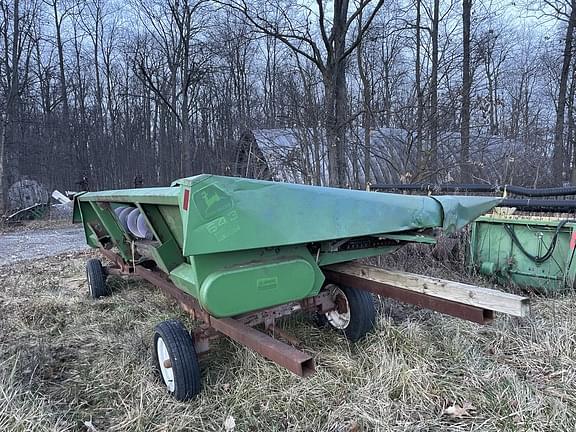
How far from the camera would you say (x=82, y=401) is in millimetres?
2574

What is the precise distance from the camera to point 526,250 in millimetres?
4387

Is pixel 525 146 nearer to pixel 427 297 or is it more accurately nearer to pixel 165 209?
pixel 427 297

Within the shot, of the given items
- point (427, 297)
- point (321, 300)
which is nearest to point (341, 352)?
point (321, 300)

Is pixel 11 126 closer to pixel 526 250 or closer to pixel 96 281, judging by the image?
pixel 96 281

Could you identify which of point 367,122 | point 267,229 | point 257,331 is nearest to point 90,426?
point 257,331

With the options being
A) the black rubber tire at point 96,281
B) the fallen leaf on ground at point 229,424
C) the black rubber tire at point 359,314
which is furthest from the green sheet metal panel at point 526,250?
the black rubber tire at point 96,281

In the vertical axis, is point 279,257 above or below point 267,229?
below

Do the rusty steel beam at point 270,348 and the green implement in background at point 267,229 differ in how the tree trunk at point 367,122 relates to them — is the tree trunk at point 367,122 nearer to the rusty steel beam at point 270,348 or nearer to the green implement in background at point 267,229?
the green implement in background at point 267,229

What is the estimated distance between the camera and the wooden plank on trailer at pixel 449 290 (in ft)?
6.41

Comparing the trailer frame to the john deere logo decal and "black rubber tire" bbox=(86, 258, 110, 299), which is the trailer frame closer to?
the john deere logo decal

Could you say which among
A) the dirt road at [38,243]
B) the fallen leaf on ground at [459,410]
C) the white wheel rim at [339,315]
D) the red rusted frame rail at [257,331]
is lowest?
the fallen leaf on ground at [459,410]

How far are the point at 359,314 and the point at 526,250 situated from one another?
2.47 meters

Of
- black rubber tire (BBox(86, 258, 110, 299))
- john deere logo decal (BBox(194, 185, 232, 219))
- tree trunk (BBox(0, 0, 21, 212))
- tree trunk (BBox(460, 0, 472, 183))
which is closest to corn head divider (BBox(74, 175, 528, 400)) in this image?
john deere logo decal (BBox(194, 185, 232, 219))

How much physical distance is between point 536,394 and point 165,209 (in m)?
2.47
